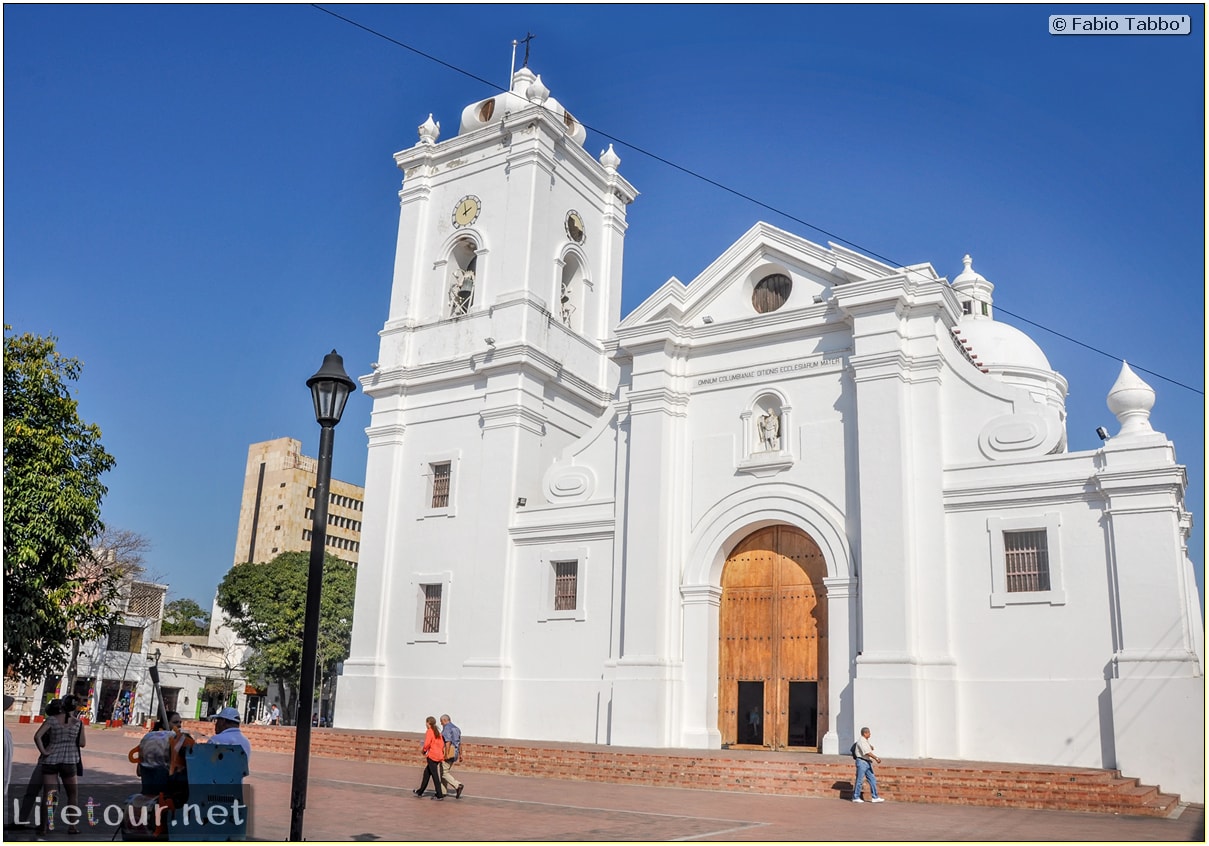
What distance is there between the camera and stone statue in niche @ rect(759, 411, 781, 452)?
21.8m

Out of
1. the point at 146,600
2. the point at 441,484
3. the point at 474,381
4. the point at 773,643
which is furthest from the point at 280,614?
the point at 773,643

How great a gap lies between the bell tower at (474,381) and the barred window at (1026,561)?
1063cm

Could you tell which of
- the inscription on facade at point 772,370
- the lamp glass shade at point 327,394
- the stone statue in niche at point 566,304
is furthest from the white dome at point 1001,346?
the lamp glass shade at point 327,394

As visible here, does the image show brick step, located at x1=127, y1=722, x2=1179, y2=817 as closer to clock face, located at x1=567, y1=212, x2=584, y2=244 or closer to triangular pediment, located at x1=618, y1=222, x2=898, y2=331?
triangular pediment, located at x1=618, y1=222, x2=898, y2=331

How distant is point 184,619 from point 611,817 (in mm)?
68637

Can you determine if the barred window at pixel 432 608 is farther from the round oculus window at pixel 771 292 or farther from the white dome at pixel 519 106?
the white dome at pixel 519 106

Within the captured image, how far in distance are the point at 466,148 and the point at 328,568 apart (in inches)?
1068

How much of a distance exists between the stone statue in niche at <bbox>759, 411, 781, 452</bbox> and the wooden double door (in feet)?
5.56

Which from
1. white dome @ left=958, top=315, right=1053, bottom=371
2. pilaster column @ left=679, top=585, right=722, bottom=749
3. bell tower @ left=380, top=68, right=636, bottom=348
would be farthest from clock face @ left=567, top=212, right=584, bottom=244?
white dome @ left=958, top=315, right=1053, bottom=371

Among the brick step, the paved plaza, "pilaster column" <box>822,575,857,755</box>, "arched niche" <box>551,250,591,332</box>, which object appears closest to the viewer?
the paved plaza

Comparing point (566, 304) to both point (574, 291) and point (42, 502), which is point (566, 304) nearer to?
point (574, 291)

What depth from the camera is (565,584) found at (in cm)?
2331

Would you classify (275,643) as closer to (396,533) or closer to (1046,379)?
(396,533)

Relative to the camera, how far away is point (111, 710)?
151 feet
